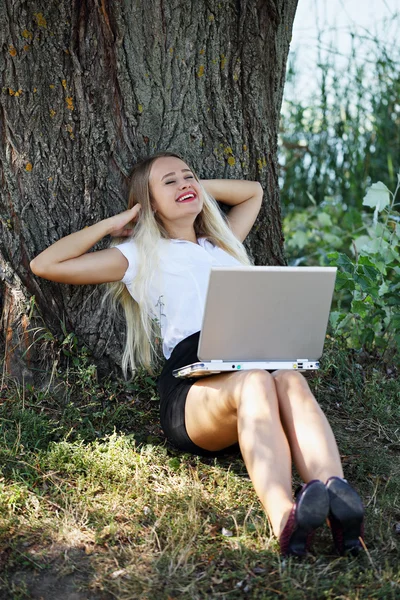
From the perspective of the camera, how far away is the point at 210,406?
2.66 meters

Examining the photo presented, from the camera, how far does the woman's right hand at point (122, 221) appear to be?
122 inches

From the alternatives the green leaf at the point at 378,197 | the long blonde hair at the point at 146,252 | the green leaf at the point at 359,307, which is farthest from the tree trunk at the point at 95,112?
the green leaf at the point at 359,307

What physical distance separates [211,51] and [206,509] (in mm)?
1899

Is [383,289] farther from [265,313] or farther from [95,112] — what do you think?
[95,112]

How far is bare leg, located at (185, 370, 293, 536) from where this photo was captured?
7.82 ft

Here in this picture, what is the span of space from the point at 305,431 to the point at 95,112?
1572 millimetres

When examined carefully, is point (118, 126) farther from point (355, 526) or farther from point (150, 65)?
point (355, 526)

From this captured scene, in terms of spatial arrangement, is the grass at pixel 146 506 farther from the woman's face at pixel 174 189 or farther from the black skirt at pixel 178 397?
the woman's face at pixel 174 189

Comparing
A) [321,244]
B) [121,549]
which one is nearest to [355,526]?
[121,549]

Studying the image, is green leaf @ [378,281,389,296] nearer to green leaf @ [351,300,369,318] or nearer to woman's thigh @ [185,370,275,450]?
green leaf @ [351,300,369,318]

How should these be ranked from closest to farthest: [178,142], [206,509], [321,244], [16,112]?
[206,509] → [16,112] → [178,142] → [321,244]

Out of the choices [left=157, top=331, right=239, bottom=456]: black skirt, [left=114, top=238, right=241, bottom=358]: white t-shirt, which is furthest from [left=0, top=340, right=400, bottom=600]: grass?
[left=114, top=238, right=241, bottom=358]: white t-shirt

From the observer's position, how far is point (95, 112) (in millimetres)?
3176

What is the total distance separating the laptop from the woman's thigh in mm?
52
